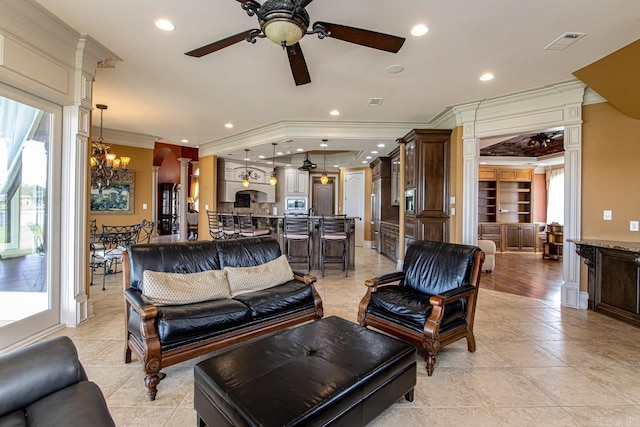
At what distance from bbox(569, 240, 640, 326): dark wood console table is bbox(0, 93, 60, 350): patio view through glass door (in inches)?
242

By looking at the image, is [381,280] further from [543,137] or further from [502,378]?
[543,137]

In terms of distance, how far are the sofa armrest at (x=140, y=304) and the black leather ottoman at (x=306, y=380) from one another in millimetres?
611

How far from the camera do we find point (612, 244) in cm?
352

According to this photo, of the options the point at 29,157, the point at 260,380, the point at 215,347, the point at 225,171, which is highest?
the point at 225,171

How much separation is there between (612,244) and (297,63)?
4128 mm

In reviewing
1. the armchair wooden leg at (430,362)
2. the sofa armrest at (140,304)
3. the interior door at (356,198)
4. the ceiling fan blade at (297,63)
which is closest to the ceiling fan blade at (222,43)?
the ceiling fan blade at (297,63)

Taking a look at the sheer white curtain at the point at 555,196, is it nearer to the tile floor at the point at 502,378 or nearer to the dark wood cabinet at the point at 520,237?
the dark wood cabinet at the point at 520,237

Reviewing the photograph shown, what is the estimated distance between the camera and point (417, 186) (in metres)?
5.48

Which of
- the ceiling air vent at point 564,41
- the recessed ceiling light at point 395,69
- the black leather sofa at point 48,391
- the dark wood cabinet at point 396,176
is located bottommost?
the black leather sofa at point 48,391

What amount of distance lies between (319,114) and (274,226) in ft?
8.10

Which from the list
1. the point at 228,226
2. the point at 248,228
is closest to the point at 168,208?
the point at 228,226

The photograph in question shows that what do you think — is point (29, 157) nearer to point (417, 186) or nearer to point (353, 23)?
point (353, 23)

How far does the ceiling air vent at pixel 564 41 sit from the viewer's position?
2.88m

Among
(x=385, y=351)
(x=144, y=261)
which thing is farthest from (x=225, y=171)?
(x=385, y=351)
